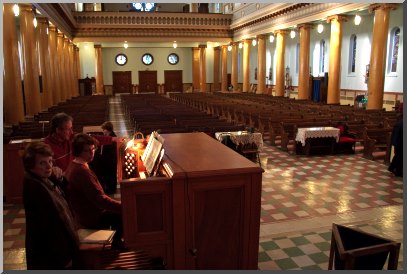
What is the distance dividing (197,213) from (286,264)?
1716 mm

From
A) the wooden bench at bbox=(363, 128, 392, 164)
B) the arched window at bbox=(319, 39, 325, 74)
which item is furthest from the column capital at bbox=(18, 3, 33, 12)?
the arched window at bbox=(319, 39, 325, 74)

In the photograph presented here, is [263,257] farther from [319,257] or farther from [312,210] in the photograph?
[312,210]

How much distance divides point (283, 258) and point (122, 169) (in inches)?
85.1

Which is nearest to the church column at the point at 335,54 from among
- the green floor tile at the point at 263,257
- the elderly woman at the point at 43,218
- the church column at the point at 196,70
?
the green floor tile at the point at 263,257

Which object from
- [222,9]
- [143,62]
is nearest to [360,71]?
[222,9]

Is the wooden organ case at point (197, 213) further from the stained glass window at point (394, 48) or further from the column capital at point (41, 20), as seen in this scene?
the stained glass window at point (394, 48)

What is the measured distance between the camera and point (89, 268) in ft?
9.27

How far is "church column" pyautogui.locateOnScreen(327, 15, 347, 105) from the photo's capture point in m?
17.1

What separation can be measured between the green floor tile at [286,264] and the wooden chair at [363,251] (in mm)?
1166

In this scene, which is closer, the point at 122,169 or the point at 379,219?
the point at 122,169

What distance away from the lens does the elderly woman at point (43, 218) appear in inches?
103

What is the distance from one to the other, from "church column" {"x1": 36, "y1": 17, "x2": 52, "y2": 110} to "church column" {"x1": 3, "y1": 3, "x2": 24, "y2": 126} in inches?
187

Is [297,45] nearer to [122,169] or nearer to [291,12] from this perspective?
[291,12]

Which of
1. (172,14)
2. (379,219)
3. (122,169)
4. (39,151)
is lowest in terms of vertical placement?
(379,219)
